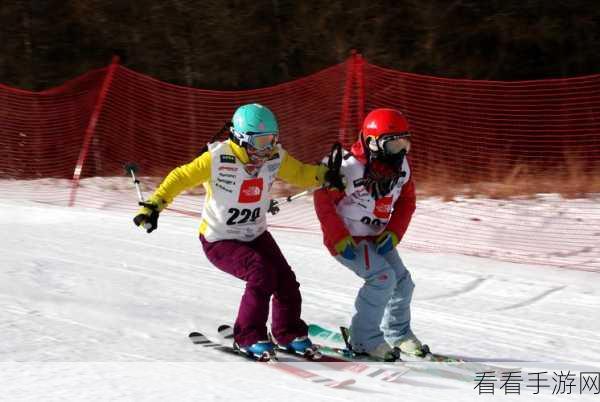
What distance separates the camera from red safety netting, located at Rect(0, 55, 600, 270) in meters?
10.3

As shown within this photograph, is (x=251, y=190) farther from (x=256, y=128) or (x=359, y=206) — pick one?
(x=359, y=206)

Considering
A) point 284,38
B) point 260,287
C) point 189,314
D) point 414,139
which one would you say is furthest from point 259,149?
point 284,38

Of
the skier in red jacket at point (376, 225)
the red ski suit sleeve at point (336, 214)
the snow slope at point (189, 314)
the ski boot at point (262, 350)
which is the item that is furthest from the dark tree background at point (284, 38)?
the ski boot at point (262, 350)

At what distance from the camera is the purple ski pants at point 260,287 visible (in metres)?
5.57

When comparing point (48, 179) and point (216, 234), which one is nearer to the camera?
point (216, 234)

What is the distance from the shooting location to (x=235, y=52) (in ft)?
54.0

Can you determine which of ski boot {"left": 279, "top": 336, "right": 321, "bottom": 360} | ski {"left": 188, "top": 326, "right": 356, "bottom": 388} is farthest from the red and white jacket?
ski {"left": 188, "top": 326, "right": 356, "bottom": 388}

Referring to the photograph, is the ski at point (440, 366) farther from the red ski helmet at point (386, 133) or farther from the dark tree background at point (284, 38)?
the dark tree background at point (284, 38)

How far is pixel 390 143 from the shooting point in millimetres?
5586

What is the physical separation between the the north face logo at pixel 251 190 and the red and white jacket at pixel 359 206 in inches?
14.4

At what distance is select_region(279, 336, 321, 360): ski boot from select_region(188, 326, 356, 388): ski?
0.64ft

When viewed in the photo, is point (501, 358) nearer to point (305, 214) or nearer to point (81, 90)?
point (305, 214)

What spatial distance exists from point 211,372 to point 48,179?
32.3 feet

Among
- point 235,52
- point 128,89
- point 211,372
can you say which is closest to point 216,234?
point 211,372
